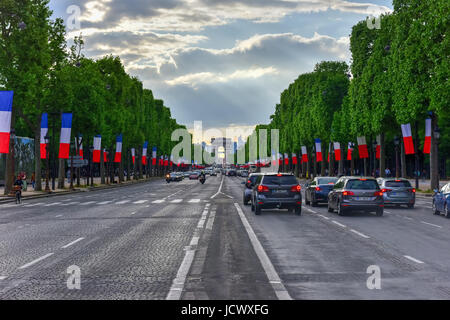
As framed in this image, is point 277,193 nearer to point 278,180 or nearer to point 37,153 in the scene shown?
point 278,180

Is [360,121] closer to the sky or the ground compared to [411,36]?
closer to the ground

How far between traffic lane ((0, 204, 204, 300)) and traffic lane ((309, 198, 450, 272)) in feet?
17.1

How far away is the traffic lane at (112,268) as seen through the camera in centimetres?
922

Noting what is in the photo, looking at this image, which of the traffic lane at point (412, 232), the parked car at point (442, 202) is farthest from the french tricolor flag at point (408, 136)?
the parked car at point (442, 202)

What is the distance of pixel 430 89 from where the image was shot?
40.4 m

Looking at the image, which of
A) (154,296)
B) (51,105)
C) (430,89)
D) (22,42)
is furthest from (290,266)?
(51,105)

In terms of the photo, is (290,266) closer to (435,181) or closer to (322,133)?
(435,181)

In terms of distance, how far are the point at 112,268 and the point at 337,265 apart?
14.1 feet

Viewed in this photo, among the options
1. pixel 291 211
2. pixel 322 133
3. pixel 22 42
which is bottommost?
pixel 291 211

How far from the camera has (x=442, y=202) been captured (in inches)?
1020

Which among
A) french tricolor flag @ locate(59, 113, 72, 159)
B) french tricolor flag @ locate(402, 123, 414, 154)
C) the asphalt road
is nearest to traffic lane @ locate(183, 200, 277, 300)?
the asphalt road

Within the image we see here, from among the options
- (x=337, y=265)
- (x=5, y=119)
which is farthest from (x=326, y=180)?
(x=337, y=265)

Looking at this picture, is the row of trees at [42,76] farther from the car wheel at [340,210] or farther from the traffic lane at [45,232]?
the car wheel at [340,210]
